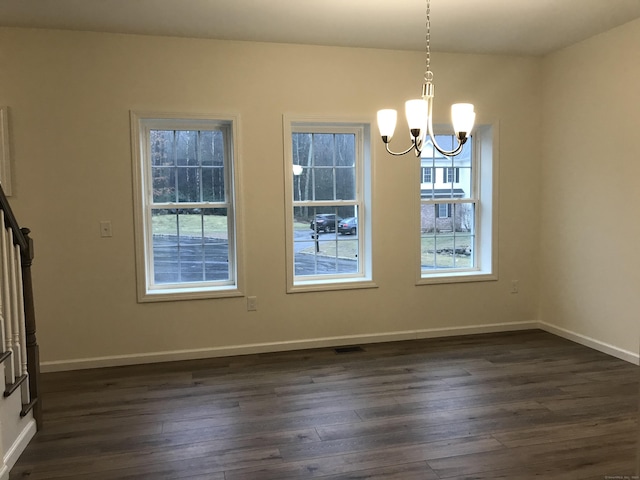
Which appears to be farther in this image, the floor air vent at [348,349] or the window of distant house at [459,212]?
the window of distant house at [459,212]

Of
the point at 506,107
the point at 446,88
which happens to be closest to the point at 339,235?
the point at 446,88

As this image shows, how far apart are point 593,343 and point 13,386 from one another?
4174 millimetres

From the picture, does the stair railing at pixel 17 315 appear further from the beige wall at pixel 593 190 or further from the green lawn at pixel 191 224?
the beige wall at pixel 593 190

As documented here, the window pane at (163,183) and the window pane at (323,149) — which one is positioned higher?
the window pane at (323,149)

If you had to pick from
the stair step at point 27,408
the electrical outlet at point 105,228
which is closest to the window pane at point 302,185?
the electrical outlet at point 105,228

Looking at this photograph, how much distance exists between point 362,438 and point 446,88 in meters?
3.09

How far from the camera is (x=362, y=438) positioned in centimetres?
280

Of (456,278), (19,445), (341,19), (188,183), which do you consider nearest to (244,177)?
(188,183)

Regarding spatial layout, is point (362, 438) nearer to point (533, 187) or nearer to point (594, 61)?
point (533, 187)

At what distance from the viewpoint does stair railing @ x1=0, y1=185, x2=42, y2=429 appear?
2674 millimetres

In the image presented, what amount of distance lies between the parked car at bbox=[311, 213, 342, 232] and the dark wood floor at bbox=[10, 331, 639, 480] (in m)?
1.08

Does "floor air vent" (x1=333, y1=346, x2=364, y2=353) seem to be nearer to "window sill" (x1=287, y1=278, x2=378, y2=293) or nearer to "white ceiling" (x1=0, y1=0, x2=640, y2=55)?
"window sill" (x1=287, y1=278, x2=378, y2=293)

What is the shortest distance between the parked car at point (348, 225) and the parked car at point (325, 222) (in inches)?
1.8

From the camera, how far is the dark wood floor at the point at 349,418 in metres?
2.53
